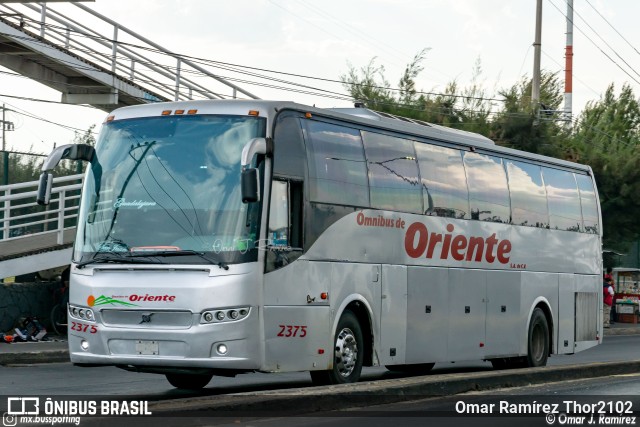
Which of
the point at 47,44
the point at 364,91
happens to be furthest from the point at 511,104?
the point at 47,44

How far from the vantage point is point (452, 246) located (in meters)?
18.0

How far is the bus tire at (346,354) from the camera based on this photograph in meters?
14.9

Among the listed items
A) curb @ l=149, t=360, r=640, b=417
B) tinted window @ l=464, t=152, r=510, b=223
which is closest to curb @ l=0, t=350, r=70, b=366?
tinted window @ l=464, t=152, r=510, b=223

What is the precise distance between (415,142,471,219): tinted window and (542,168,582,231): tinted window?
321cm

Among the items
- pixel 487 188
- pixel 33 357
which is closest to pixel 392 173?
pixel 487 188

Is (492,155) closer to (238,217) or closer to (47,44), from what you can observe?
(238,217)

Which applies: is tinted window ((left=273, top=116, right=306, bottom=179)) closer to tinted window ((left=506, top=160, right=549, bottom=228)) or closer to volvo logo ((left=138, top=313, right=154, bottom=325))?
volvo logo ((left=138, top=313, right=154, bottom=325))

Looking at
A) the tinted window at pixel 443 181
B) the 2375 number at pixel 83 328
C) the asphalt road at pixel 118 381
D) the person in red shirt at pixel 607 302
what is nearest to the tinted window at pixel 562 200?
the asphalt road at pixel 118 381

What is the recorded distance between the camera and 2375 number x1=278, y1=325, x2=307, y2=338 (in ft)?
45.6

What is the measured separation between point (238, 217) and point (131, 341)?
1816mm

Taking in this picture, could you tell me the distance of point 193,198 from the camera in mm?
13680

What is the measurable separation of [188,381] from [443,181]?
4932 millimetres

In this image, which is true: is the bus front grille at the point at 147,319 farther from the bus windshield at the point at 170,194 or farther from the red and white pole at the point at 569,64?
the red and white pole at the point at 569,64

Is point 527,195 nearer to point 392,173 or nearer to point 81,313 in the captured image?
point 392,173
